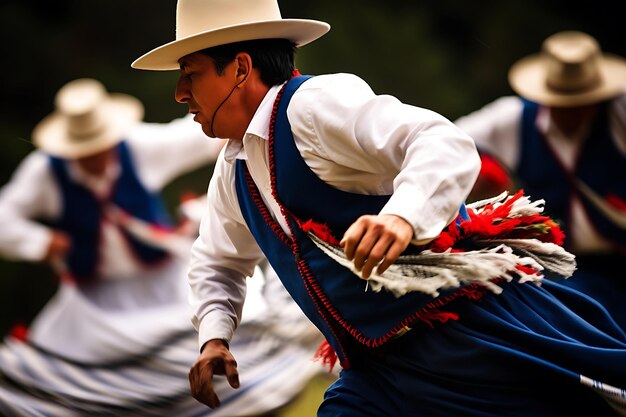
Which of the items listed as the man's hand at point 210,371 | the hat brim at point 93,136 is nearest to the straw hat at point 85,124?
the hat brim at point 93,136

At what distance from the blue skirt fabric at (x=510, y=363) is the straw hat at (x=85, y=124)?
3.80 metres

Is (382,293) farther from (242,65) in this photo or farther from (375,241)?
(242,65)

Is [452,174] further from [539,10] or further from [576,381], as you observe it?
[539,10]

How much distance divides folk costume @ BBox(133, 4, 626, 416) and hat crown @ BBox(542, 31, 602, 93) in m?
3.04

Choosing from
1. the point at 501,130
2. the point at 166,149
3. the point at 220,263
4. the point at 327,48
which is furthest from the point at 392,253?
the point at 327,48

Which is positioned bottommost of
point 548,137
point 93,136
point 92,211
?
point 92,211

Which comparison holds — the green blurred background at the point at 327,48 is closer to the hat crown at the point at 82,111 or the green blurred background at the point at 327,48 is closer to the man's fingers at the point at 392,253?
the hat crown at the point at 82,111

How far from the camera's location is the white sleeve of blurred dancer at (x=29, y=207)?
591 centimetres

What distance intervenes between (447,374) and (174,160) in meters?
3.82

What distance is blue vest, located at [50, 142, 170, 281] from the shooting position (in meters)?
5.84

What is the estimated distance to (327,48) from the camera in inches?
399

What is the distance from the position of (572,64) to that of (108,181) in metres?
2.44

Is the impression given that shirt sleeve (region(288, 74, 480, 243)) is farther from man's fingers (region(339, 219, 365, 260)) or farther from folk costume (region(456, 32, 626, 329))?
folk costume (region(456, 32, 626, 329))

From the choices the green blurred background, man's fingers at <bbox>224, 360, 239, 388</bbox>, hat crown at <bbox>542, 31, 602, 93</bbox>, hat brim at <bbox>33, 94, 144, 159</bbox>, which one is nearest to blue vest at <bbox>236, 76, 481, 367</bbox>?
man's fingers at <bbox>224, 360, 239, 388</bbox>
